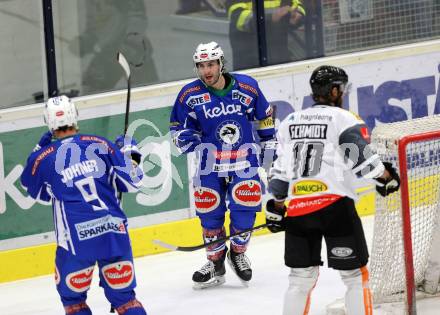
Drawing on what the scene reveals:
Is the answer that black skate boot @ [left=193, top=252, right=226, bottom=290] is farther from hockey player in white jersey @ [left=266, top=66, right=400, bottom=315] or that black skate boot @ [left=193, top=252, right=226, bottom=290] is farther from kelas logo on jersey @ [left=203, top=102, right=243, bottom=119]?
hockey player in white jersey @ [left=266, top=66, right=400, bottom=315]

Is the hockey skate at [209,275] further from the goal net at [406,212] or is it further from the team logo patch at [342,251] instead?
the team logo patch at [342,251]

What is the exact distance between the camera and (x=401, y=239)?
17.5 ft

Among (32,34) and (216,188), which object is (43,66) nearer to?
(32,34)

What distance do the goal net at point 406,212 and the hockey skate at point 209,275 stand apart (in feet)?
3.34

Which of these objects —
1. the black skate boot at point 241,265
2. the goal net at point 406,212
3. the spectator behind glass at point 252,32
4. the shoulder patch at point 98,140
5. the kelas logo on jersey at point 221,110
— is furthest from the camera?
the spectator behind glass at point 252,32

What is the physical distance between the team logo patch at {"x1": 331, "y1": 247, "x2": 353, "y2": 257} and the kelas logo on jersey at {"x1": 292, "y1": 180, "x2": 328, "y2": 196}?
0.25 m

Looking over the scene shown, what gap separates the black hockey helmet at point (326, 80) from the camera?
456 cm

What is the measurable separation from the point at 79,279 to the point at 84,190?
0.38m

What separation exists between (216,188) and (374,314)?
119 centimetres

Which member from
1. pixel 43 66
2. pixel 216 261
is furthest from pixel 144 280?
pixel 43 66

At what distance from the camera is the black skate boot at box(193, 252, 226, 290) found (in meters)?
6.11

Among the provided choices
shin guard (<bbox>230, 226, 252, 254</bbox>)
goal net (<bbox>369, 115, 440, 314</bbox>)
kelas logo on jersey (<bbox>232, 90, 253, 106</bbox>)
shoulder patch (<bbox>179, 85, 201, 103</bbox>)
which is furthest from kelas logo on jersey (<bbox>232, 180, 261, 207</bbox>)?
goal net (<bbox>369, 115, 440, 314</bbox>)

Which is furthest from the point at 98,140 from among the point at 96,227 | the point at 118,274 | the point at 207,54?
the point at 207,54

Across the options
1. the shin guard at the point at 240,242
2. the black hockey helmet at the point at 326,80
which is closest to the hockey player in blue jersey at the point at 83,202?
the black hockey helmet at the point at 326,80
